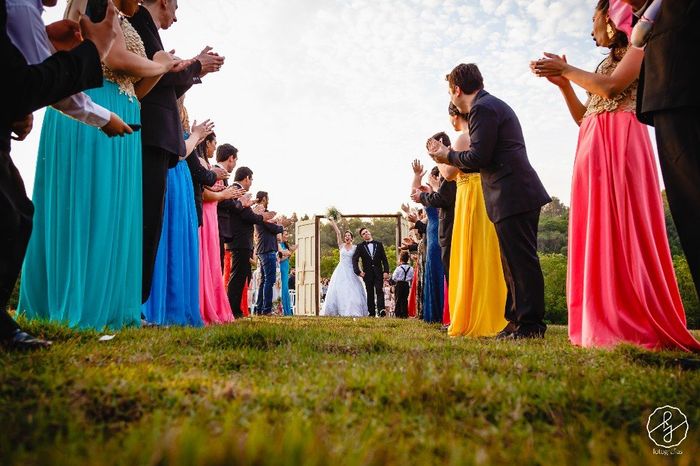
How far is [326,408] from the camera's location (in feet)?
→ 5.56

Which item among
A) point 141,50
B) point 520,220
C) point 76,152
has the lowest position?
point 520,220

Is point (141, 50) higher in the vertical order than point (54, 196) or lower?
higher

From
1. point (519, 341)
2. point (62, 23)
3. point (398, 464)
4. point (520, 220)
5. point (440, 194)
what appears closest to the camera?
point (398, 464)

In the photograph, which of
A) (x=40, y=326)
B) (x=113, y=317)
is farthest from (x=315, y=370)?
(x=113, y=317)

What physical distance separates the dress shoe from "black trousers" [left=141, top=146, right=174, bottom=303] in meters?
1.89

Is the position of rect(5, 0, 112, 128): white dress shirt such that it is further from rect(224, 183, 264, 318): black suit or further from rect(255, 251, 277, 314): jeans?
rect(255, 251, 277, 314): jeans

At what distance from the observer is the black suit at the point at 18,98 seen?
2.19 metres

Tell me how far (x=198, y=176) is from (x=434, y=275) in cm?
406

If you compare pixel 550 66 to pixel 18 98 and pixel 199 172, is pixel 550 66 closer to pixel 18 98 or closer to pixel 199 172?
pixel 18 98

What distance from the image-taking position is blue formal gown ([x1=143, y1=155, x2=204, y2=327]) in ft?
16.4

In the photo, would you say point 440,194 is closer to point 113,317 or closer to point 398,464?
point 113,317

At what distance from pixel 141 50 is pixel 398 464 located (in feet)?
12.9

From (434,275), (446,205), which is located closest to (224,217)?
(434,275)

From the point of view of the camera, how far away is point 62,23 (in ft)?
8.96
